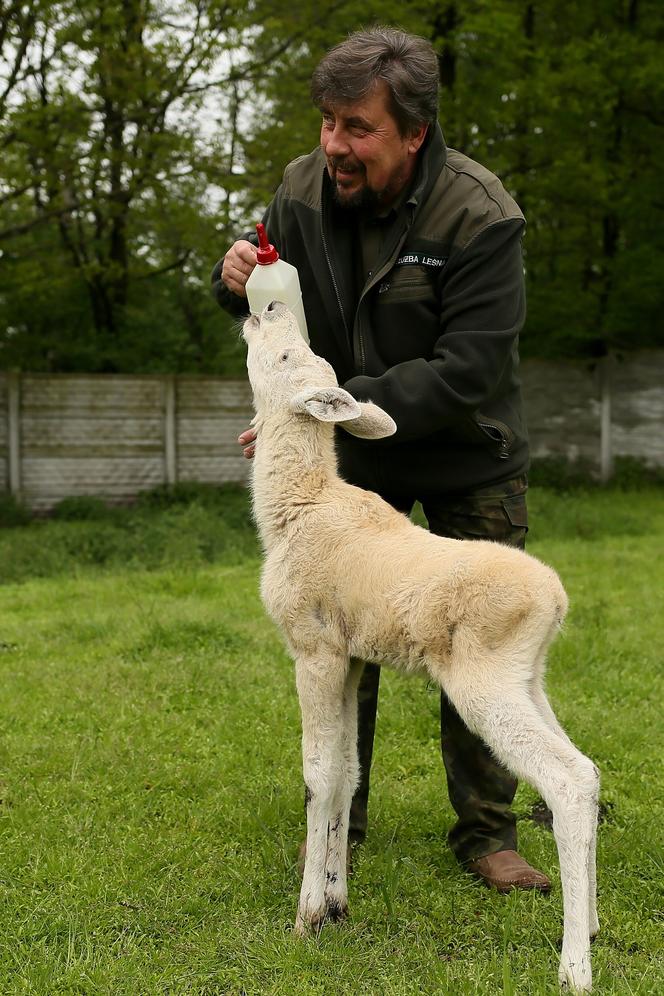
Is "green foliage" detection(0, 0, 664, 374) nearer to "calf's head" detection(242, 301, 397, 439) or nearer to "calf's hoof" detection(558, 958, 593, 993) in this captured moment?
"calf's head" detection(242, 301, 397, 439)

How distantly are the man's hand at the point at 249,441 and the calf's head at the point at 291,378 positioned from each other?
102mm

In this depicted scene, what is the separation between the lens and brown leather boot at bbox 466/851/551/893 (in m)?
3.81

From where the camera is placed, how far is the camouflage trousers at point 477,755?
399 centimetres

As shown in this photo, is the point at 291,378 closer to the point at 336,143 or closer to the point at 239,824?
the point at 336,143

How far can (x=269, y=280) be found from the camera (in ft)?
12.6

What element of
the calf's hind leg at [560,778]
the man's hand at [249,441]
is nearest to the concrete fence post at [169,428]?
the man's hand at [249,441]

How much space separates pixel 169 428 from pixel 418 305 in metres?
10.5

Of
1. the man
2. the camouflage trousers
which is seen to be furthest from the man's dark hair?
the camouflage trousers

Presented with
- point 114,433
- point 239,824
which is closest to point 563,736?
point 239,824

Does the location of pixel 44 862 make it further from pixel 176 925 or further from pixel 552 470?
pixel 552 470

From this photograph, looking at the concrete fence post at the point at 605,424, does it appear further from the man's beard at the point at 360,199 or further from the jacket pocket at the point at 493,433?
the man's beard at the point at 360,199

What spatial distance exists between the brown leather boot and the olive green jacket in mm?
1408

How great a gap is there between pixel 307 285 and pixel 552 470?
1290 centimetres

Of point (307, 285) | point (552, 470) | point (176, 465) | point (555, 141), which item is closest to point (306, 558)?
point (307, 285)
